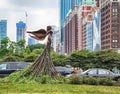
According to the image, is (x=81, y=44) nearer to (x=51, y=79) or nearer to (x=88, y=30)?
(x=88, y=30)

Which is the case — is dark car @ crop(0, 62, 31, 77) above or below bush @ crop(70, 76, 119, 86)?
above

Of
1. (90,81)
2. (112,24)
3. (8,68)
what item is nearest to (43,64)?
(90,81)

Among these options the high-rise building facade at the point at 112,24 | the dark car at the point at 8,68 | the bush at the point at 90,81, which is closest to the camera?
the bush at the point at 90,81

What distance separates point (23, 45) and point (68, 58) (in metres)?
20.9

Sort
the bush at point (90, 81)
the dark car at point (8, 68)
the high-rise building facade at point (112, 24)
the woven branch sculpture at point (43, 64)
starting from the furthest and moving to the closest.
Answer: the high-rise building facade at point (112, 24) < the dark car at point (8, 68) < the woven branch sculpture at point (43, 64) < the bush at point (90, 81)

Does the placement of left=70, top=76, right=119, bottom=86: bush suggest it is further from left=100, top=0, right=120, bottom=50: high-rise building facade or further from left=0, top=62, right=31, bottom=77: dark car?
left=100, top=0, right=120, bottom=50: high-rise building facade

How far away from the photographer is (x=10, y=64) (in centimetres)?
2997

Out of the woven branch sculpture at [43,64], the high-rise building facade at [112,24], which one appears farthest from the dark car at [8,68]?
the high-rise building facade at [112,24]

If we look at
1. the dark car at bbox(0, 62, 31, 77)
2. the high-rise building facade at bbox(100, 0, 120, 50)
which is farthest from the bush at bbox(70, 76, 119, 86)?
the high-rise building facade at bbox(100, 0, 120, 50)

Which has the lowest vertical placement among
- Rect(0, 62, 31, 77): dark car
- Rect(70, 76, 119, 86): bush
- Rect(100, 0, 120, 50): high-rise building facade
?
Rect(70, 76, 119, 86): bush

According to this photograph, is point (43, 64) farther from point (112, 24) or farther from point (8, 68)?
point (112, 24)

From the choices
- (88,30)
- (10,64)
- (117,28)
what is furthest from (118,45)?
(10,64)

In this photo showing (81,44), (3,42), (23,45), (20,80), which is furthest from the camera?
(81,44)

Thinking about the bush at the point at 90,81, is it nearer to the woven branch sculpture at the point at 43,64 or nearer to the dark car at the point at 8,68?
the woven branch sculpture at the point at 43,64
